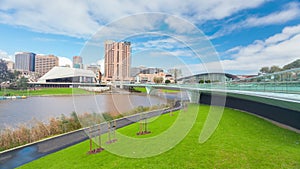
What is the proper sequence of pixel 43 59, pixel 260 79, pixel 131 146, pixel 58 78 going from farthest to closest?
pixel 43 59 < pixel 58 78 < pixel 260 79 < pixel 131 146

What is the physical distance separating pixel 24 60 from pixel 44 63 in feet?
65.9

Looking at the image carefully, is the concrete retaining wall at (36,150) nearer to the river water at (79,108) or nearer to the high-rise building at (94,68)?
the river water at (79,108)

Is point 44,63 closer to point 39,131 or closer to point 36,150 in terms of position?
point 39,131

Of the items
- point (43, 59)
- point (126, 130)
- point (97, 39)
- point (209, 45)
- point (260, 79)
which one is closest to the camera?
point (97, 39)

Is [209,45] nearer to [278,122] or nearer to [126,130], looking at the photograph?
[126,130]

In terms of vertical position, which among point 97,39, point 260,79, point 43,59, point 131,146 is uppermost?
point 43,59

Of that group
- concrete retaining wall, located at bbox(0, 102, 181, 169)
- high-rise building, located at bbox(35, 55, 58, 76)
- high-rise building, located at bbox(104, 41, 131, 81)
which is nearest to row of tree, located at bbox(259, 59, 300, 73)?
high-rise building, located at bbox(104, 41, 131, 81)

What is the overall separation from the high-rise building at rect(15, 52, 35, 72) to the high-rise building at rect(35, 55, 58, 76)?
7.65 m

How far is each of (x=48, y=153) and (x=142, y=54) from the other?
5.87 meters

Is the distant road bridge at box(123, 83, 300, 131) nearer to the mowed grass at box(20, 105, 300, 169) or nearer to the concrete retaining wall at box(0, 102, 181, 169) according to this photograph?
the mowed grass at box(20, 105, 300, 169)

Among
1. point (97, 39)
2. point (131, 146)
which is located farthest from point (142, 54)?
point (131, 146)

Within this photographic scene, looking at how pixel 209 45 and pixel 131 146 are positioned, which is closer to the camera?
pixel 209 45

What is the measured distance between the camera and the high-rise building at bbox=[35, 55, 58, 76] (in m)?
106

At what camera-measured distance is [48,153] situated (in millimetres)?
7855
